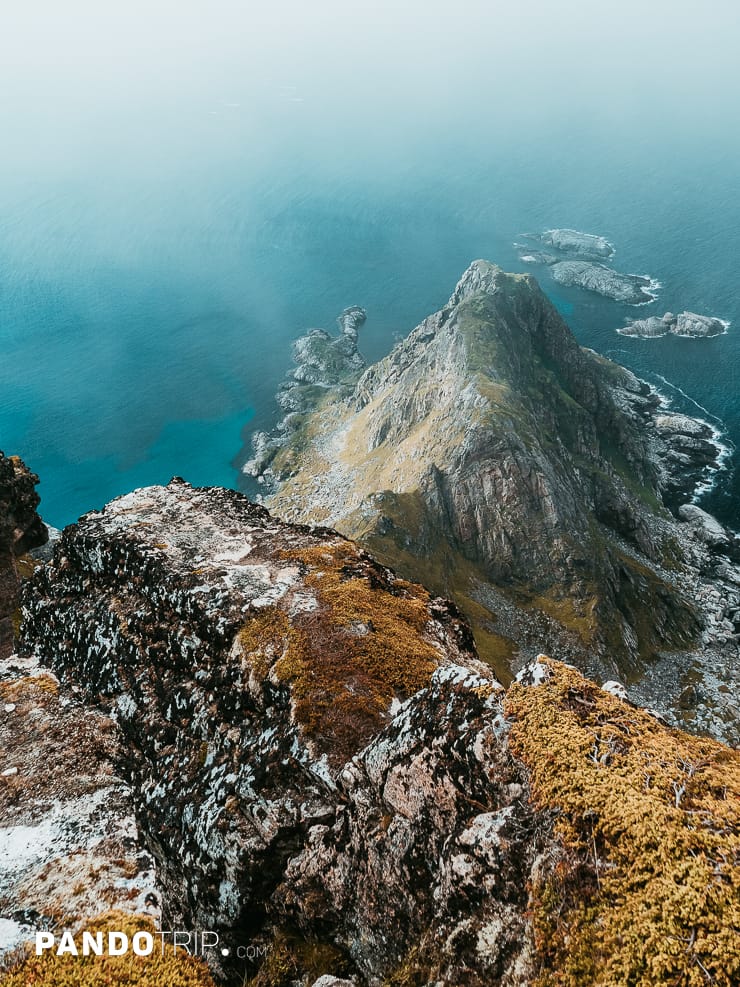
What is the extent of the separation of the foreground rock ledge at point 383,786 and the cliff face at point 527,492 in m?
68.8

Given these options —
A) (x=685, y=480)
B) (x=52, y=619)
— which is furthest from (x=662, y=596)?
(x=52, y=619)

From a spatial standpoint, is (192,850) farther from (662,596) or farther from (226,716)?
(662,596)

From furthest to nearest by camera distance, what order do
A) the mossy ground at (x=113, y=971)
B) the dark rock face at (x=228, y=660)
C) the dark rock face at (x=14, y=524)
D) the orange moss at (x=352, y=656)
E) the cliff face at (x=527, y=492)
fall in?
the cliff face at (x=527, y=492)
the dark rock face at (x=14, y=524)
the orange moss at (x=352, y=656)
the dark rock face at (x=228, y=660)
the mossy ground at (x=113, y=971)

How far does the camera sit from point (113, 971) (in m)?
13.1

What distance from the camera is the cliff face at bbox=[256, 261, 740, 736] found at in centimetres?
9862

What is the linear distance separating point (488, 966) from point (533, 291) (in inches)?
7644

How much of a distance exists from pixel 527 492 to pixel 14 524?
301ft

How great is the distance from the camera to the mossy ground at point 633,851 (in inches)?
340

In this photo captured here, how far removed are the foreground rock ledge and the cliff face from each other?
68.8m

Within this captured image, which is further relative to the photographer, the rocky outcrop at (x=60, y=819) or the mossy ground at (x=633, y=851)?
the rocky outcrop at (x=60, y=819)

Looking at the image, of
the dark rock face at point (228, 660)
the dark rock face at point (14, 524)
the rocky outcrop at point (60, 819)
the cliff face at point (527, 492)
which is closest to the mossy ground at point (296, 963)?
the dark rock face at point (228, 660)

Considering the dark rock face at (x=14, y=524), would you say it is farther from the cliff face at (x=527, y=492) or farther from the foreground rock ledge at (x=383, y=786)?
the cliff face at (x=527, y=492)

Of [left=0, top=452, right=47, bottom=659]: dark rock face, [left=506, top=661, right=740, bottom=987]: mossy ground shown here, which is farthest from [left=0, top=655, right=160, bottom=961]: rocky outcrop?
[left=506, top=661, right=740, bottom=987]: mossy ground

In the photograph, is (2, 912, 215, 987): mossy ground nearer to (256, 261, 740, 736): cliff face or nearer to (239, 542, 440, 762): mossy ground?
(239, 542, 440, 762): mossy ground
